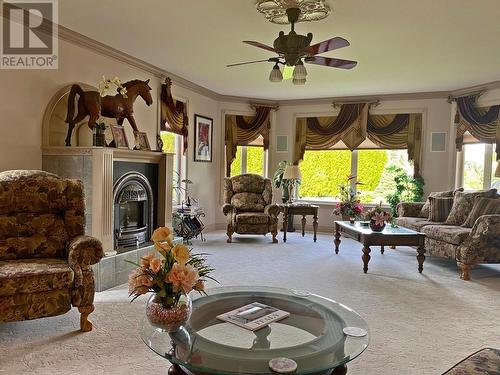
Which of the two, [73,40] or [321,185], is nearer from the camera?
[73,40]

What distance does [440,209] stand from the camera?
226 inches

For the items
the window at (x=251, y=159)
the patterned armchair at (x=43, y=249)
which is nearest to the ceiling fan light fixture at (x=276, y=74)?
the patterned armchair at (x=43, y=249)

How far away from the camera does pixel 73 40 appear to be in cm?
430

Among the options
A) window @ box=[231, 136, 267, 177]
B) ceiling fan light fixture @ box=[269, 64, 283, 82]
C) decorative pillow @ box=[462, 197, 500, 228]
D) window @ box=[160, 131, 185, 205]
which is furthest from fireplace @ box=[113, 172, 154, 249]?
decorative pillow @ box=[462, 197, 500, 228]

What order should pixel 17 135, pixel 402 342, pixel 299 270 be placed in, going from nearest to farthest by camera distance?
pixel 402 342, pixel 17 135, pixel 299 270

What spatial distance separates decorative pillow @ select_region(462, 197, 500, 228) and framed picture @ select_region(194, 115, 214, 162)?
14.6 ft

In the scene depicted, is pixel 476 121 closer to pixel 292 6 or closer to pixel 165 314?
pixel 292 6

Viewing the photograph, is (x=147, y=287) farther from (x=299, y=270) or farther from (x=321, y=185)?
(x=321, y=185)

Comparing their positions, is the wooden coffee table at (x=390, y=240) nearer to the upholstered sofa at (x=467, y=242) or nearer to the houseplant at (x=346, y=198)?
the upholstered sofa at (x=467, y=242)

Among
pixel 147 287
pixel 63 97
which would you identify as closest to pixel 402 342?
pixel 147 287

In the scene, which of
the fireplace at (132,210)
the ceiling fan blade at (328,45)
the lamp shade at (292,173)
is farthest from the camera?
the lamp shade at (292,173)

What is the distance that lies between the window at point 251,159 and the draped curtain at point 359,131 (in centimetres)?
72

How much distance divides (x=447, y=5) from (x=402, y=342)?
288 centimetres

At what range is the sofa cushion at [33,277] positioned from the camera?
2574 millimetres
